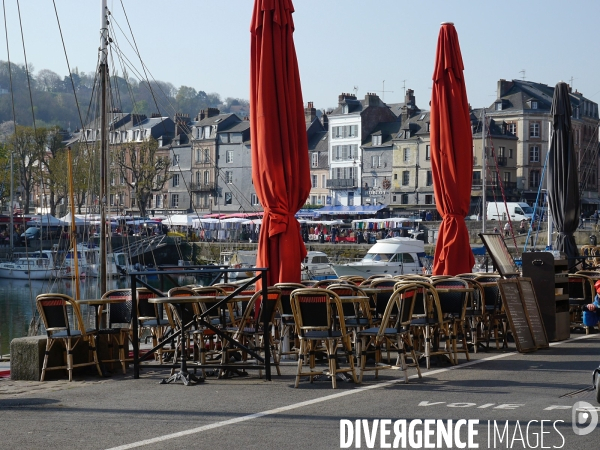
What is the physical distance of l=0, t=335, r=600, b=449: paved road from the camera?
25.0ft

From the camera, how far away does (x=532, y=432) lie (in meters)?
7.63

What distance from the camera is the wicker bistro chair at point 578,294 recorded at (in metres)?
17.0

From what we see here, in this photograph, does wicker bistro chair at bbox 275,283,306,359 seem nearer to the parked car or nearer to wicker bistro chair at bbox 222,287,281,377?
wicker bistro chair at bbox 222,287,281,377

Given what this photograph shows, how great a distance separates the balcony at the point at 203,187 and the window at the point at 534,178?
112 feet

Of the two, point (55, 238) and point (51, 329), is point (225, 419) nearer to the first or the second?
point (51, 329)

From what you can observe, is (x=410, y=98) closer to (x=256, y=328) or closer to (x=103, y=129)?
(x=103, y=129)

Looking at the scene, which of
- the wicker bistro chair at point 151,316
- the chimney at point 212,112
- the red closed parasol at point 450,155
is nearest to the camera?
the wicker bistro chair at point 151,316

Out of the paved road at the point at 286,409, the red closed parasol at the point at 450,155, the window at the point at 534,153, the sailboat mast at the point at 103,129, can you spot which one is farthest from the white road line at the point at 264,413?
the window at the point at 534,153

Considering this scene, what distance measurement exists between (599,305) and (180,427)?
5.14 metres

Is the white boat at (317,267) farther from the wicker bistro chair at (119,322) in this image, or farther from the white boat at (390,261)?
the wicker bistro chair at (119,322)

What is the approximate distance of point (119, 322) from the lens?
1280 cm

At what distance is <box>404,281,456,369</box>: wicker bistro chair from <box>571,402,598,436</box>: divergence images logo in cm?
311

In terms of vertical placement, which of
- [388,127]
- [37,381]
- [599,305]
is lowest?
[37,381]

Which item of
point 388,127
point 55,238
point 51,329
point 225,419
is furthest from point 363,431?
point 388,127
